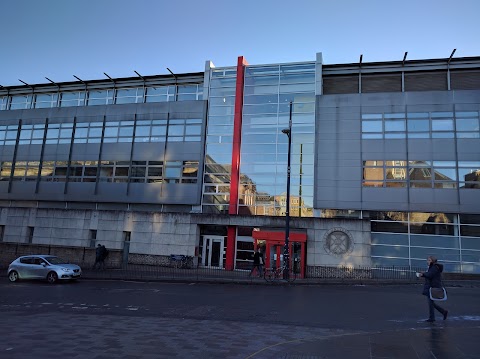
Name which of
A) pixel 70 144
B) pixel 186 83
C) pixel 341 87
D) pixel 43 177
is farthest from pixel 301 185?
pixel 43 177

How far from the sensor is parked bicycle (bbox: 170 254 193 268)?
2857cm

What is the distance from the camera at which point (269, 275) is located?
2211 cm

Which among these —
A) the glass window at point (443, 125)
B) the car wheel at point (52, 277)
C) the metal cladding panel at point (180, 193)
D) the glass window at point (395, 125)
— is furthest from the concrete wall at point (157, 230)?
the glass window at point (443, 125)

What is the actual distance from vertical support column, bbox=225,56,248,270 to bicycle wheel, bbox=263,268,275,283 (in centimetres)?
623

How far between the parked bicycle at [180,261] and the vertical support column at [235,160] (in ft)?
9.31

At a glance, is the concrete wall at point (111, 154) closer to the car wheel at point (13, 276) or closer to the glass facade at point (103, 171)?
the glass facade at point (103, 171)

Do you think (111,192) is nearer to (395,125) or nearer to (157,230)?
(157,230)

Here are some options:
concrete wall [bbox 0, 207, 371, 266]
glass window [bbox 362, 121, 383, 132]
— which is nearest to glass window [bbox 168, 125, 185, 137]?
concrete wall [bbox 0, 207, 371, 266]

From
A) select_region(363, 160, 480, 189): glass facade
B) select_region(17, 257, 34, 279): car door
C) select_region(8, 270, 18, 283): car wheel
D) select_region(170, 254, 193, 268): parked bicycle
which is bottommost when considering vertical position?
select_region(8, 270, 18, 283): car wheel

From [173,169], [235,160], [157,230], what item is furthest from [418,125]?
[157,230]

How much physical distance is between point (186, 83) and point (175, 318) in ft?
89.5

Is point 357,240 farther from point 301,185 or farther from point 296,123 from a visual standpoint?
point 296,123

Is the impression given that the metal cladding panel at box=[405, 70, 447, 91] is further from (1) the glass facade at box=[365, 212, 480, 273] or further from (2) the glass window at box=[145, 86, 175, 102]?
(2) the glass window at box=[145, 86, 175, 102]

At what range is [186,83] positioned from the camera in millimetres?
34625
